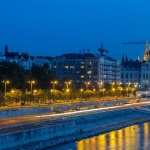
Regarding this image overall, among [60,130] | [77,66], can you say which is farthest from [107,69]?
[60,130]

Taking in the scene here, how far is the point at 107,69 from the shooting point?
13725 centimetres

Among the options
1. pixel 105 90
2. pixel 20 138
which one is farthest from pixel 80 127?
pixel 105 90

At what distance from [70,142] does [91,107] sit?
22281 mm

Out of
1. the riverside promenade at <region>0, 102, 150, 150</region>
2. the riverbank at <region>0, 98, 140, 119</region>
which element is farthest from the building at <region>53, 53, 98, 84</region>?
the riverside promenade at <region>0, 102, 150, 150</region>

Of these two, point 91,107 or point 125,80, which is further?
point 125,80

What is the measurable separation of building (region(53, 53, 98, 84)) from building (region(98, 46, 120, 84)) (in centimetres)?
199

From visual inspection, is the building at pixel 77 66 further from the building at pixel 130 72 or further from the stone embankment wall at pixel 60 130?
the stone embankment wall at pixel 60 130

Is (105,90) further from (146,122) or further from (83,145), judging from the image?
(83,145)

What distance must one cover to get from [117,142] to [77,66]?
85.4 metres

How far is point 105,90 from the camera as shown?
298 ft

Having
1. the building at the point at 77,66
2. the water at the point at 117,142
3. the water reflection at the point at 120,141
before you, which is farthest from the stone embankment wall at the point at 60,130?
the building at the point at 77,66

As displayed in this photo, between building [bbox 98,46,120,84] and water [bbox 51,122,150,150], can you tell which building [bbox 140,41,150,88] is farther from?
water [bbox 51,122,150,150]

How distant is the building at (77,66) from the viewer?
399 ft

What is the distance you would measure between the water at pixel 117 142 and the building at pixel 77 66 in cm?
7330
